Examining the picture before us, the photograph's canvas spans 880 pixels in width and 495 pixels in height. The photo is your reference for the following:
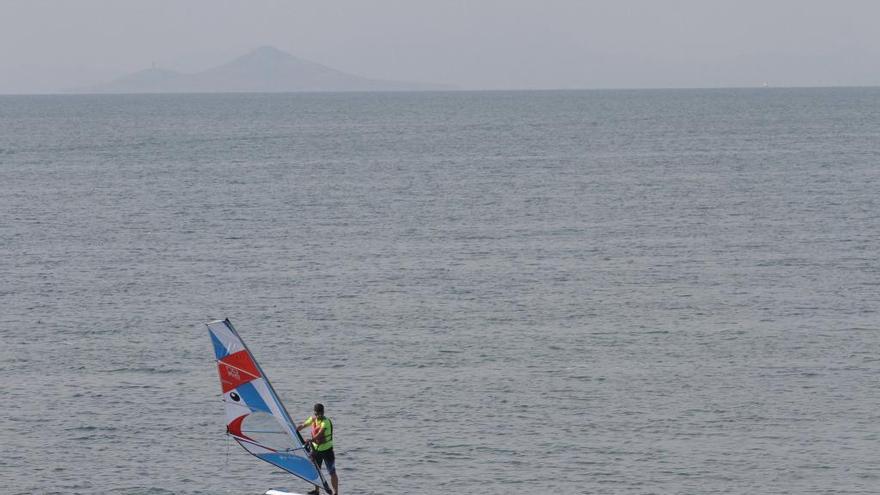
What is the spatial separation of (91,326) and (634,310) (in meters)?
29.4

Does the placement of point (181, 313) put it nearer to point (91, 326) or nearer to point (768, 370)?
point (91, 326)

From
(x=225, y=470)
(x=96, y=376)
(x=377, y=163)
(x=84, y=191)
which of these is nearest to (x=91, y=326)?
(x=96, y=376)

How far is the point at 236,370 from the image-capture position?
122 ft

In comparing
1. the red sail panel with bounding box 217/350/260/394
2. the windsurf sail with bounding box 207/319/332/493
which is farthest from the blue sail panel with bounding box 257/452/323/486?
the red sail panel with bounding box 217/350/260/394

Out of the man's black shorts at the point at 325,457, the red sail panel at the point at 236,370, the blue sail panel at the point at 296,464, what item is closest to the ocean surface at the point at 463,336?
the man's black shorts at the point at 325,457

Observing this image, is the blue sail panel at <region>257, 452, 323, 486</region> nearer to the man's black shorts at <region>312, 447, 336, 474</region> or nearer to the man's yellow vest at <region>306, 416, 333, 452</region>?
the man's black shorts at <region>312, 447, 336, 474</region>

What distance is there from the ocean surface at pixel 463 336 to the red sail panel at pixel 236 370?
8.50 meters

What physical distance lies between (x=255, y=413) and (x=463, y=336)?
91.0ft

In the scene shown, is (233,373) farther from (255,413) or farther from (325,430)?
(325,430)

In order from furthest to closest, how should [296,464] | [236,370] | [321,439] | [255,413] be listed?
1. [296,464]
2. [321,439]
3. [255,413]
4. [236,370]

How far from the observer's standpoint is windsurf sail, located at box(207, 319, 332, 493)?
120ft

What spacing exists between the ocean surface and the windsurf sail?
590 centimetres

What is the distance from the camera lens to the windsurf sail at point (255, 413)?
1446 inches

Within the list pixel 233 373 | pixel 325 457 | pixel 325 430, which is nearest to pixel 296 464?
pixel 325 457
